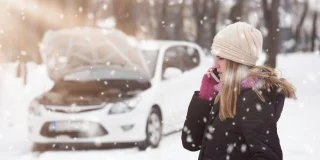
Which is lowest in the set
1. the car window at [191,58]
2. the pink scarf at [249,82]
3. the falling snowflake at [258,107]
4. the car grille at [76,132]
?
the car grille at [76,132]

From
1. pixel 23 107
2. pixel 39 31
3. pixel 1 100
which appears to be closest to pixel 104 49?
pixel 23 107

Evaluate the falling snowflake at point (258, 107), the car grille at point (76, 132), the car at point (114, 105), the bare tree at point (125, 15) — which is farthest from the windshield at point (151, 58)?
the bare tree at point (125, 15)

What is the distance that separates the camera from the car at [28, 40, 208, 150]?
8.36 metres

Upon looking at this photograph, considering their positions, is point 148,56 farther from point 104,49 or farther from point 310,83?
point 310,83

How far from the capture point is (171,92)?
373 inches

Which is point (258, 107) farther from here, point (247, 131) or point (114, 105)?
point (114, 105)

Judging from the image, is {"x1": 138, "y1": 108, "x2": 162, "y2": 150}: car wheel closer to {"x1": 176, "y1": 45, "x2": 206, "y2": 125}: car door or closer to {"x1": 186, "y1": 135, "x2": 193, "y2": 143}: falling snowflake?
{"x1": 176, "y1": 45, "x2": 206, "y2": 125}: car door

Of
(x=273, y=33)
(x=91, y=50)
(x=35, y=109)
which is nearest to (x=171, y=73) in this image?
(x=35, y=109)

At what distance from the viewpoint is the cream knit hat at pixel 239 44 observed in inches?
112

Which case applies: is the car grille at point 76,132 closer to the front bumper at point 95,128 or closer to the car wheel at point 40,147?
the front bumper at point 95,128

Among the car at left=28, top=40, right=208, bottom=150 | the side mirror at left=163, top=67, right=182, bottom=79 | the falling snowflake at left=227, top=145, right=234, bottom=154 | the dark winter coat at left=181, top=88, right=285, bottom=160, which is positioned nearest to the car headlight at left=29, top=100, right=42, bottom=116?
the car at left=28, top=40, right=208, bottom=150

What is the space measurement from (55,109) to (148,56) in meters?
1.98

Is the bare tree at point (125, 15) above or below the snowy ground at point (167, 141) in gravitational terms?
below

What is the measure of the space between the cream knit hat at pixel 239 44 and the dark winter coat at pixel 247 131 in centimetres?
17
